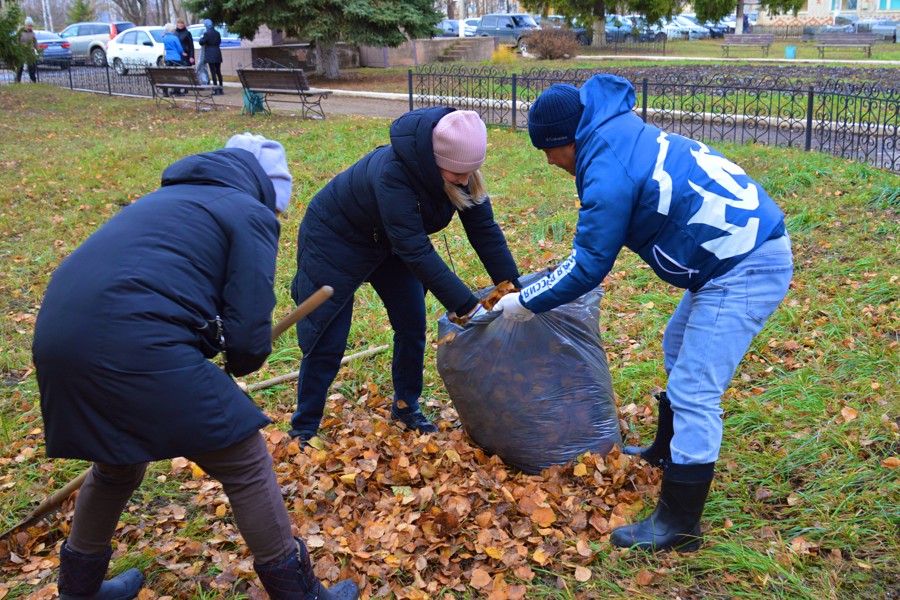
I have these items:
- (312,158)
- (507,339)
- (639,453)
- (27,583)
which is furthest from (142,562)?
(312,158)

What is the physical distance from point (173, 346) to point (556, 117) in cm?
131

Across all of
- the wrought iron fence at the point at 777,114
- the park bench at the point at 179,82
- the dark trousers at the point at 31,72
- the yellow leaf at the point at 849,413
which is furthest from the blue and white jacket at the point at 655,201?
the dark trousers at the point at 31,72

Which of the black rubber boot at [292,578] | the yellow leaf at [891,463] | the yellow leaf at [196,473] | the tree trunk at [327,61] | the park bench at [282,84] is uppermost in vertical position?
the tree trunk at [327,61]

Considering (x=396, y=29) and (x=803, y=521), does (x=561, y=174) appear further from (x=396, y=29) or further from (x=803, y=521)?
(x=396, y=29)

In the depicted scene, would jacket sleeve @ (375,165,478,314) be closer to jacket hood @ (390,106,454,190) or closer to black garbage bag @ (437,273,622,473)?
jacket hood @ (390,106,454,190)

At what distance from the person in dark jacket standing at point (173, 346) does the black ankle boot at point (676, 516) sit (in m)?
1.08

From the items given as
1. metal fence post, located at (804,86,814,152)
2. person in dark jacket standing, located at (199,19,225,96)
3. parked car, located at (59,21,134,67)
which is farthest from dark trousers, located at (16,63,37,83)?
metal fence post, located at (804,86,814,152)

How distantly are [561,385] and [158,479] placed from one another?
5.41 ft

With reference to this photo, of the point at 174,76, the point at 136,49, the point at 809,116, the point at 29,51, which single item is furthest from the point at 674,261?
the point at 136,49

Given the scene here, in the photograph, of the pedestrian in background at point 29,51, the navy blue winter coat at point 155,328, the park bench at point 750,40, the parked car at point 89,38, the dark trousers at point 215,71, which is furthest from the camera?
the parked car at point 89,38

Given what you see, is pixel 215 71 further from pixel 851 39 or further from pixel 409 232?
pixel 851 39

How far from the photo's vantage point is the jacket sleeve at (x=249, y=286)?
197cm

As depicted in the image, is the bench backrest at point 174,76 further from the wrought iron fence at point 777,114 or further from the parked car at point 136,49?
the parked car at point 136,49

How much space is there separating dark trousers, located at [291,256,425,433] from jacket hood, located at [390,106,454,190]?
1.74 feet
